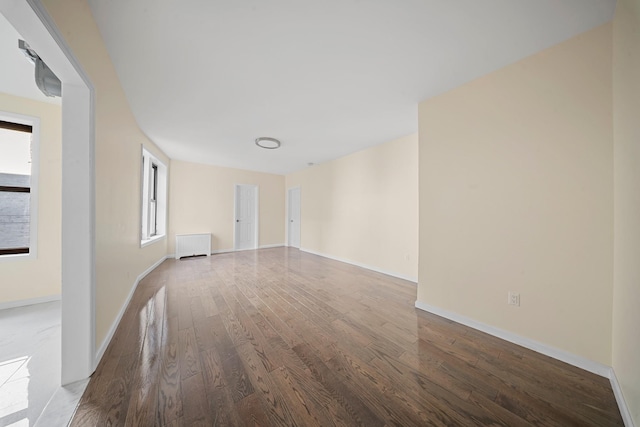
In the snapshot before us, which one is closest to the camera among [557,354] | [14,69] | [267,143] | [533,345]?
[557,354]

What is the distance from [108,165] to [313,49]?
2.03m

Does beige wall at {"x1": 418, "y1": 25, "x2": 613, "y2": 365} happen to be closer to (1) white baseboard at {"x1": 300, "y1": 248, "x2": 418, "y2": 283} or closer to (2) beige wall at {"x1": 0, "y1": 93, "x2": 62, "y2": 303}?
(1) white baseboard at {"x1": 300, "y1": 248, "x2": 418, "y2": 283}

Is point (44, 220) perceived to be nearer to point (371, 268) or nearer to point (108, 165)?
point (108, 165)

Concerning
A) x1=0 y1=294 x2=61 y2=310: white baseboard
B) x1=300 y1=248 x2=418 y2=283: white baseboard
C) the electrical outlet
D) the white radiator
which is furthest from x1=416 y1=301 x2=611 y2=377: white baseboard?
the white radiator

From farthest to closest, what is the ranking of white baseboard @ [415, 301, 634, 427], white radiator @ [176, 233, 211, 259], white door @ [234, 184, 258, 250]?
white door @ [234, 184, 258, 250], white radiator @ [176, 233, 211, 259], white baseboard @ [415, 301, 634, 427]

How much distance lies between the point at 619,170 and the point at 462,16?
1449 mm

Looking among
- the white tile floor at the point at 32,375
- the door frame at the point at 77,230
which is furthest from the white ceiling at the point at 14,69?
the white tile floor at the point at 32,375

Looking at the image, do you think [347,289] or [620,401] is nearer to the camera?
[620,401]

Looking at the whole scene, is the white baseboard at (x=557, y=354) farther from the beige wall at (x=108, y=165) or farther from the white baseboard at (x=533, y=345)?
the beige wall at (x=108, y=165)

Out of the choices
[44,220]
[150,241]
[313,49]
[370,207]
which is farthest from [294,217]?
[313,49]

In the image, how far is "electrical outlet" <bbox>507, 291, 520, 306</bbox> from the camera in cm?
177

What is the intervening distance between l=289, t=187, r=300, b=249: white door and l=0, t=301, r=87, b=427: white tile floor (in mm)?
4751

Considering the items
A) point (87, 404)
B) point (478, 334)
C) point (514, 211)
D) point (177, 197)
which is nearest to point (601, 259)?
point (514, 211)

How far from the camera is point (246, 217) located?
619 centimetres
